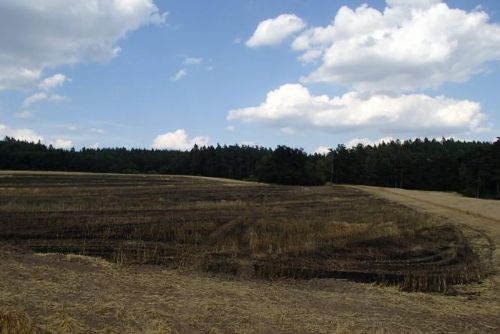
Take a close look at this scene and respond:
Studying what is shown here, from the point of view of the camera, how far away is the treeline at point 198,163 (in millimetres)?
100562

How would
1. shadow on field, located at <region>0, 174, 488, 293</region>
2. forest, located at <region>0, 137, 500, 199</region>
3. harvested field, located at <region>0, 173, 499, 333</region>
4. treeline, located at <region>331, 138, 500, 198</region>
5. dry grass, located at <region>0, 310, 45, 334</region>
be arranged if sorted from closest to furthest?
dry grass, located at <region>0, 310, 45, 334</region> < harvested field, located at <region>0, 173, 499, 333</region> < shadow on field, located at <region>0, 174, 488, 293</region> < treeline, located at <region>331, 138, 500, 198</region> < forest, located at <region>0, 137, 500, 199</region>

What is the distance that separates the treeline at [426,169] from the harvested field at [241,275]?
2309 inches

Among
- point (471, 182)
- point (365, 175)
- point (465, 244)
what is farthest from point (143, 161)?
point (465, 244)

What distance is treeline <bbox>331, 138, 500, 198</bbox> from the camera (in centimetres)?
7644

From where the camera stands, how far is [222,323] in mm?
8695

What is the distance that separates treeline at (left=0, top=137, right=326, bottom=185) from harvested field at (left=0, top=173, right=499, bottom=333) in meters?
75.9

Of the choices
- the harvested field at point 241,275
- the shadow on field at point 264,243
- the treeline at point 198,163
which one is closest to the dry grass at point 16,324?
the harvested field at point 241,275

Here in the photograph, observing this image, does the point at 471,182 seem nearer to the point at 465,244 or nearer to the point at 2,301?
the point at 465,244

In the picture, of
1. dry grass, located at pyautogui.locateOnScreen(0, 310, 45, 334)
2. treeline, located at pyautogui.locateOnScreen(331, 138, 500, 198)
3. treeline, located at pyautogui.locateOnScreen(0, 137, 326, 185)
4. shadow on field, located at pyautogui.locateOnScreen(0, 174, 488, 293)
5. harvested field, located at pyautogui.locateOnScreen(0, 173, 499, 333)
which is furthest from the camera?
treeline, located at pyautogui.locateOnScreen(0, 137, 326, 185)

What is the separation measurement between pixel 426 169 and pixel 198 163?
6324cm

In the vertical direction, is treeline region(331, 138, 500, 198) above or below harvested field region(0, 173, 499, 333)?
above

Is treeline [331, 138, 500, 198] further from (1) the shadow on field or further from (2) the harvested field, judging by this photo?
(2) the harvested field

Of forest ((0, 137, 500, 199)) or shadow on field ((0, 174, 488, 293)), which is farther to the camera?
forest ((0, 137, 500, 199))

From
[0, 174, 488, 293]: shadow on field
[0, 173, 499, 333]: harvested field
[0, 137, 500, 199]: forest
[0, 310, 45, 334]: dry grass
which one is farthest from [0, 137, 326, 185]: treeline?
[0, 310, 45, 334]: dry grass
